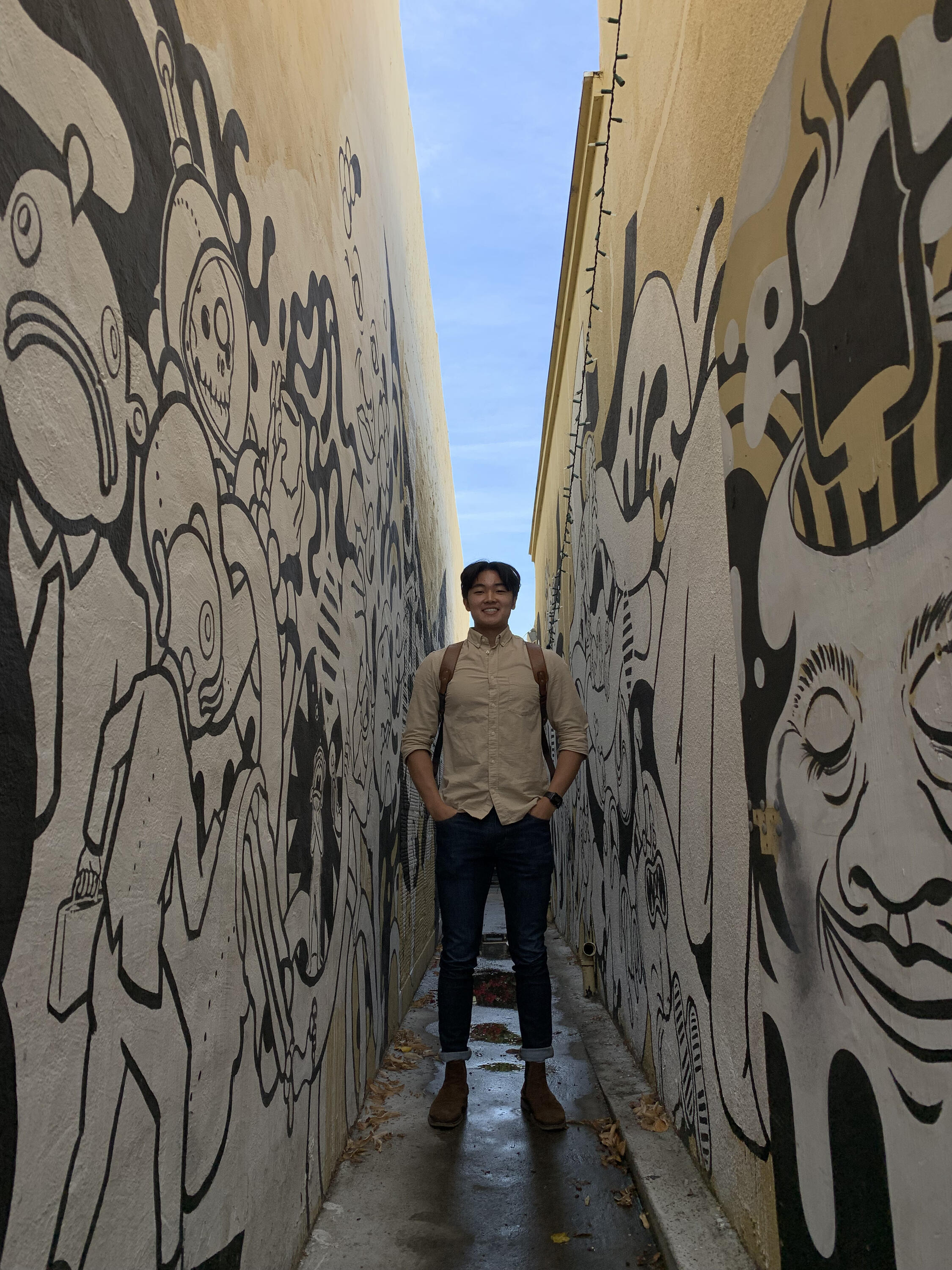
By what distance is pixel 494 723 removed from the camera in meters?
3.23

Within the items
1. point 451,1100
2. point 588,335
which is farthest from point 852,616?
point 588,335

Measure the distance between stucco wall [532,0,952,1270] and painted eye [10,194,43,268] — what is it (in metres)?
1.07

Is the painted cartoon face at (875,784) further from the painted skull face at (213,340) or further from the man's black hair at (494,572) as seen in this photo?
the man's black hair at (494,572)

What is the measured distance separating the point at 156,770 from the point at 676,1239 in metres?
1.71

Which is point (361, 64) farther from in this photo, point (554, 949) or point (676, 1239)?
point (554, 949)

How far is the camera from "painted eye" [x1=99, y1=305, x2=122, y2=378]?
1175 mm

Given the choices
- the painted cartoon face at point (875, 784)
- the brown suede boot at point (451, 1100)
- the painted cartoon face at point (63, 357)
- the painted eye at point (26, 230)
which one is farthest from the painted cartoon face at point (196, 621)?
the brown suede boot at point (451, 1100)

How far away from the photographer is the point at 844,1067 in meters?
1.43

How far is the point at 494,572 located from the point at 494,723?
24.0 inches

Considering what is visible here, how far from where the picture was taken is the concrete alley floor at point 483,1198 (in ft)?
7.07

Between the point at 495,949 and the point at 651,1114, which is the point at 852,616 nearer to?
the point at 651,1114

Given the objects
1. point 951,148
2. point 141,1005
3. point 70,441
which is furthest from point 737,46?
point 141,1005

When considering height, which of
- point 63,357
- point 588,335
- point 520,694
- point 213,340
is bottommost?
point 520,694

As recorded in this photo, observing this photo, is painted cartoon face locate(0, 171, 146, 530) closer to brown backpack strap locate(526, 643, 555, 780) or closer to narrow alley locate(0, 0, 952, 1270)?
narrow alley locate(0, 0, 952, 1270)
